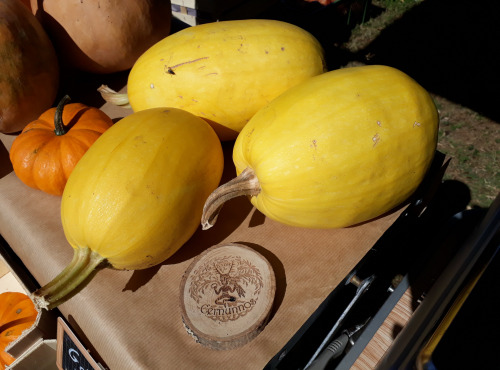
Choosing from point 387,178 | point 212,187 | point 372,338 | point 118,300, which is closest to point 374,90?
point 387,178

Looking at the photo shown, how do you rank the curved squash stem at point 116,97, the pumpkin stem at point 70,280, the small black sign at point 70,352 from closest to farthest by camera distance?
the pumpkin stem at point 70,280 < the small black sign at point 70,352 < the curved squash stem at point 116,97

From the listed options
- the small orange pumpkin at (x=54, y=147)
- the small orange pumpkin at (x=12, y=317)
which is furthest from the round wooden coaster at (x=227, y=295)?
the small orange pumpkin at (x=12, y=317)

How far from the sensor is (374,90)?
2.48 feet

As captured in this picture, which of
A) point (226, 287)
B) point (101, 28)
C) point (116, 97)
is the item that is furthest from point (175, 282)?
point (101, 28)

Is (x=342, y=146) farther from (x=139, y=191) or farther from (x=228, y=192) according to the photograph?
(x=139, y=191)

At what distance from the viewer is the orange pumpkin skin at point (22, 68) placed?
1066 mm

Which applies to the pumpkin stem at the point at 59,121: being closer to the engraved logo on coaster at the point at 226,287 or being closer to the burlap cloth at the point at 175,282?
the burlap cloth at the point at 175,282

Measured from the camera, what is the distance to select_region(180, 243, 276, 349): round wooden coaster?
28.5 inches

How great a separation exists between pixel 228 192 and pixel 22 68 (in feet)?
2.80

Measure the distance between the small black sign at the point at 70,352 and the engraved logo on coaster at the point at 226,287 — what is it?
1.04 ft

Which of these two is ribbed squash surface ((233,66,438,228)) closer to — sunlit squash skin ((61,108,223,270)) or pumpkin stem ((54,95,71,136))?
sunlit squash skin ((61,108,223,270))

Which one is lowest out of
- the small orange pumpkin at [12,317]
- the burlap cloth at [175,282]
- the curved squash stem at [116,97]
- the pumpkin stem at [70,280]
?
the small orange pumpkin at [12,317]

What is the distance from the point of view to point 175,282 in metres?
0.85

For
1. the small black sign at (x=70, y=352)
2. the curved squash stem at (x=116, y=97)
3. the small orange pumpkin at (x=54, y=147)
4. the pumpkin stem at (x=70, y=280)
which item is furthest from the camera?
the curved squash stem at (x=116, y=97)
